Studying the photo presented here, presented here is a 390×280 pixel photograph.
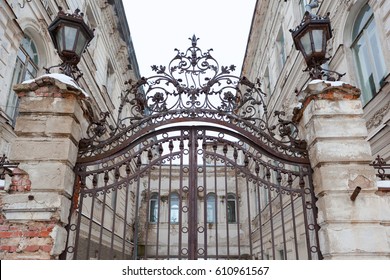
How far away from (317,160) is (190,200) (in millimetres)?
1613

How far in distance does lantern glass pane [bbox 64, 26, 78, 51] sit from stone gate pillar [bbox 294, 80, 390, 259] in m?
3.17

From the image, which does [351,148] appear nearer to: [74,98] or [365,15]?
[74,98]

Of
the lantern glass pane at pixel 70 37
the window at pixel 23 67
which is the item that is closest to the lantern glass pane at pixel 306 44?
the lantern glass pane at pixel 70 37

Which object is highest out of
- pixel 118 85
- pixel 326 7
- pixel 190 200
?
pixel 118 85

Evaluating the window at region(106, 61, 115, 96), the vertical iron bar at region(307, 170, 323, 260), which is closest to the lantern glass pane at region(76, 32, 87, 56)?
the vertical iron bar at region(307, 170, 323, 260)

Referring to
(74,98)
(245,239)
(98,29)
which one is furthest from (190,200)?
(98,29)

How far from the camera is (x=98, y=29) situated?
14.0 metres

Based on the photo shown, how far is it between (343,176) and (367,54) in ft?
14.9

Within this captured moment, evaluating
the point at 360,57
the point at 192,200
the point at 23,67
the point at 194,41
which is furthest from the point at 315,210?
the point at 23,67

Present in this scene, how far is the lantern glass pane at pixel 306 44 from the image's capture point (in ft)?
15.7

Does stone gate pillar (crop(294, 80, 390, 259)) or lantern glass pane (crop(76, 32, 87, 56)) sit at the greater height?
lantern glass pane (crop(76, 32, 87, 56))

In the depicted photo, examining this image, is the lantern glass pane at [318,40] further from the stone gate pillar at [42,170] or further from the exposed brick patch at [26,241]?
the exposed brick patch at [26,241]

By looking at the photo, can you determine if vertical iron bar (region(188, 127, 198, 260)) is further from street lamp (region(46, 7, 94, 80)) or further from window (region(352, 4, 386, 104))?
window (region(352, 4, 386, 104))

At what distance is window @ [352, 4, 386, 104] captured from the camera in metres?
6.98
